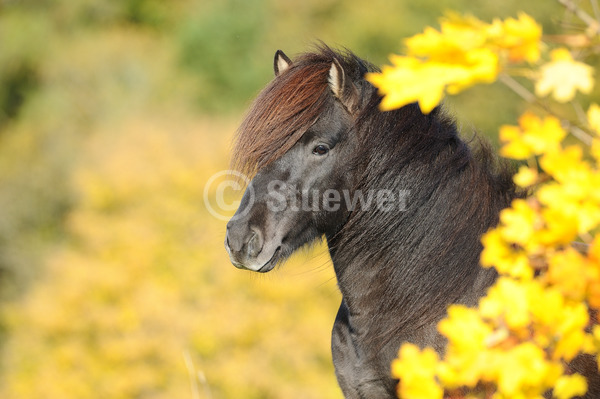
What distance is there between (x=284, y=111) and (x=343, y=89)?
326 mm

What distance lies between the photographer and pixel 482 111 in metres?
22.1

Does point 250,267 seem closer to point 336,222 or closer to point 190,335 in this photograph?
point 336,222

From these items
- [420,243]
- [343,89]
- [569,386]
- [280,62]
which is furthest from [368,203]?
[569,386]

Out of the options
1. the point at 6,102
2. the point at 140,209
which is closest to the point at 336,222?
the point at 140,209

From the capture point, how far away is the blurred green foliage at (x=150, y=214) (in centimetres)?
2131

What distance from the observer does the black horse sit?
3.12 m

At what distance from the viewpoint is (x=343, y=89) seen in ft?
11.0

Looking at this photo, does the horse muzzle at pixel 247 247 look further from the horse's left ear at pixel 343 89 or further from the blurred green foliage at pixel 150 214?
the blurred green foliage at pixel 150 214

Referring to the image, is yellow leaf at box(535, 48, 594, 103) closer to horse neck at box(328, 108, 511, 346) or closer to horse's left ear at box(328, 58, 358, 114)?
horse neck at box(328, 108, 511, 346)

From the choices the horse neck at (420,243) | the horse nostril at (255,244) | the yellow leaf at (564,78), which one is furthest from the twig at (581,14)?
the horse nostril at (255,244)

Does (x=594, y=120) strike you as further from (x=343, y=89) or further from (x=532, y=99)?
(x=343, y=89)

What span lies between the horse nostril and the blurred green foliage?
1062 cm

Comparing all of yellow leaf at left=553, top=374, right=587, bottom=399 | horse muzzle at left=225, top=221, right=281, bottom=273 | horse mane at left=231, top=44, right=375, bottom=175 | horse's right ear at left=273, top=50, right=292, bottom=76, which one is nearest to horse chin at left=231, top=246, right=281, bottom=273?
horse muzzle at left=225, top=221, right=281, bottom=273

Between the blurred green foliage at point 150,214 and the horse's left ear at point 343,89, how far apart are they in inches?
419
